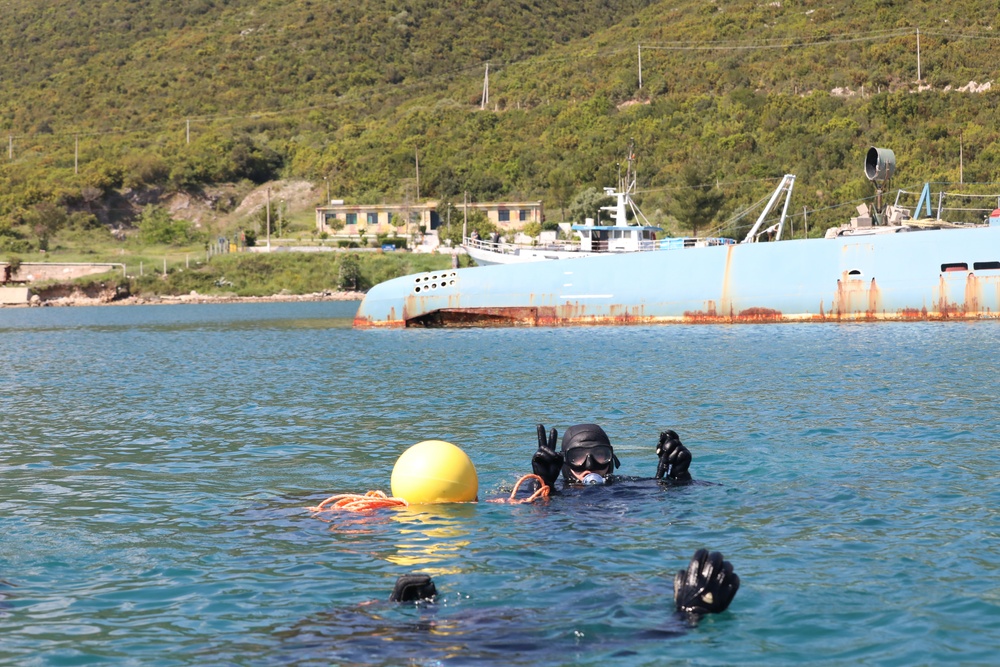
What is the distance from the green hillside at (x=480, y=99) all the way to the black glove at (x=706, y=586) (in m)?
67.3

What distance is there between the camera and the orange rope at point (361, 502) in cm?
1043

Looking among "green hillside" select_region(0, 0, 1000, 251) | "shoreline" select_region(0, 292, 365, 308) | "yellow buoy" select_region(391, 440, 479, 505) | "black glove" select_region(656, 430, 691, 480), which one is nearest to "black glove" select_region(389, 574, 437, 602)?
"yellow buoy" select_region(391, 440, 479, 505)

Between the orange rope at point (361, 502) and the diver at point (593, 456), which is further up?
the diver at point (593, 456)

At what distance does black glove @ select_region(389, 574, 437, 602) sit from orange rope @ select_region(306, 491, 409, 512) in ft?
9.52

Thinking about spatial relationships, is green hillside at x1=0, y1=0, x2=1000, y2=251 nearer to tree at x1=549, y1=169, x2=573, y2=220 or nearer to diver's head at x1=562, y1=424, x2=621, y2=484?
tree at x1=549, y1=169, x2=573, y2=220

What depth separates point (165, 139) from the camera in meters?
129

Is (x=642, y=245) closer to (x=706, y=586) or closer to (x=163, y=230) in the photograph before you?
(x=706, y=586)

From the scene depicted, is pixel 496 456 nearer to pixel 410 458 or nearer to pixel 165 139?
pixel 410 458

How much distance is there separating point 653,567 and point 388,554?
2191mm

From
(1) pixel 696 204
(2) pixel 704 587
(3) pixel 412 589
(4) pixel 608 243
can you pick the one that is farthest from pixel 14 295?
(2) pixel 704 587

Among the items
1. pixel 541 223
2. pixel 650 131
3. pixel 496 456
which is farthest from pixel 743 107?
pixel 496 456

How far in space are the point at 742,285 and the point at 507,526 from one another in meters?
28.4

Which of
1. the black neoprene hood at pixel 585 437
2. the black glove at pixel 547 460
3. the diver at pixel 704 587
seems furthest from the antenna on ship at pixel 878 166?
the diver at pixel 704 587

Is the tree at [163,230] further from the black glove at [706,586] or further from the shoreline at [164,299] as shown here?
the black glove at [706,586]
